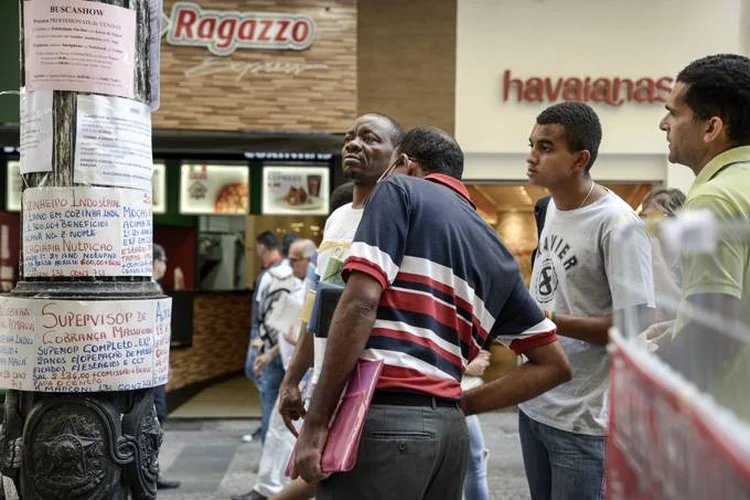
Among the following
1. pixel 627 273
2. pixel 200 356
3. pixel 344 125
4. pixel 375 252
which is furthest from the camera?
pixel 200 356

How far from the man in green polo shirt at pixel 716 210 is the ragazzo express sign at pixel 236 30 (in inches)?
306

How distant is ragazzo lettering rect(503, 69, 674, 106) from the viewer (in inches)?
398

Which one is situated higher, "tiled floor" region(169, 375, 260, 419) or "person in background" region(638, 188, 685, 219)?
"person in background" region(638, 188, 685, 219)

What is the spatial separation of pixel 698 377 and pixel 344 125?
29.7 ft

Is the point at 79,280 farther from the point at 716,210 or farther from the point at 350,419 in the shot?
the point at 716,210

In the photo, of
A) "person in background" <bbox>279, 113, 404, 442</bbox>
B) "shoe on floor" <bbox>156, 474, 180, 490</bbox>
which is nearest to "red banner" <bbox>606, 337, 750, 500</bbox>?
"person in background" <bbox>279, 113, 404, 442</bbox>

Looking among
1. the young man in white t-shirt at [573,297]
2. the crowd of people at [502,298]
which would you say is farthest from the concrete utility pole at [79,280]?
the young man in white t-shirt at [573,297]

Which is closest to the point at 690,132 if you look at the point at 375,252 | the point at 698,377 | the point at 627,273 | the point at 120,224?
the point at 375,252

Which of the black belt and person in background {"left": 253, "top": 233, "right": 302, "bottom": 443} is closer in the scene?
the black belt

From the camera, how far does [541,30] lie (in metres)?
10.1

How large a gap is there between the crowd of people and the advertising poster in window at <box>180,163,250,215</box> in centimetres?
748

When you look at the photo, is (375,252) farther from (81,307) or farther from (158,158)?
(158,158)

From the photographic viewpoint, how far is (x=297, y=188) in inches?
418

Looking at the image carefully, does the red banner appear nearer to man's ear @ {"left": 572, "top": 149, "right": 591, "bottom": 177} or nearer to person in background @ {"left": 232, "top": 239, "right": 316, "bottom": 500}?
man's ear @ {"left": 572, "top": 149, "right": 591, "bottom": 177}
